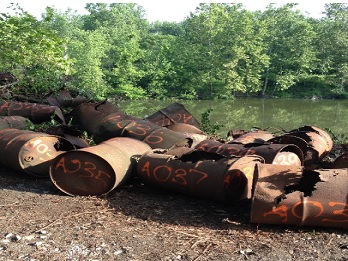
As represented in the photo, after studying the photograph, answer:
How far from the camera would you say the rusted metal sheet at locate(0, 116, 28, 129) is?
689cm

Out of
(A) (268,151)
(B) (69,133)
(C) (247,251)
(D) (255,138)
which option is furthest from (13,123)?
(C) (247,251)

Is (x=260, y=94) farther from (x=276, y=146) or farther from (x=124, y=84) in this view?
(x=276, y=146)

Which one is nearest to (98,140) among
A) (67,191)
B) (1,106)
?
(67,191)

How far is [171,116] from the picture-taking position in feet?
28.1

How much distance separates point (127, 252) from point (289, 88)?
4286cm

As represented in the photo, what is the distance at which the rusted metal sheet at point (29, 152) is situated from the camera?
17.8ft

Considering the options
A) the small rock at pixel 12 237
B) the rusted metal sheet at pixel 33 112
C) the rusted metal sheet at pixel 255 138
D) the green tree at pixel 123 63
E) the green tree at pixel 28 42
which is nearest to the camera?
the small rock at pixel 12 237

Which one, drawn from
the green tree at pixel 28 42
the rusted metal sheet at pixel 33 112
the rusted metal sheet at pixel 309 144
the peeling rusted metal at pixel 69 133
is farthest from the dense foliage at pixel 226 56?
the rusted metal sheet at pixel 309 144

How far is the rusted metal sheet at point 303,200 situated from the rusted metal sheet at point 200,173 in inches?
15.1

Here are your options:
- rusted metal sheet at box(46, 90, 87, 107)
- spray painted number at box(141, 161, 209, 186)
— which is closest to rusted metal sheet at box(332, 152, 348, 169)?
spray painted number at box(141, 161, 209, 186)

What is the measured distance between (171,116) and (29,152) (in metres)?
3.81

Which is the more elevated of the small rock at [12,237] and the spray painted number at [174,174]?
the spray painted number at [174,174]

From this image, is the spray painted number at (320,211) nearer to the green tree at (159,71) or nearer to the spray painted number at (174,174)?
the spray painted number at (174,174)

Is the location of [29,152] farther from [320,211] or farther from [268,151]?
[320,211]
